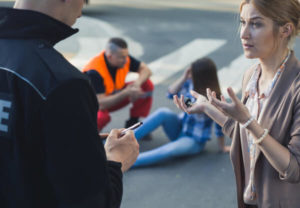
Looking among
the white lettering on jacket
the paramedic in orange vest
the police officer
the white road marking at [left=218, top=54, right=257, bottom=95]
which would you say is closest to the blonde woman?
the police officer

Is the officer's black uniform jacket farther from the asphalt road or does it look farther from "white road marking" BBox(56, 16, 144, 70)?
"white road marking" BBox(56, 16, 144, 70)

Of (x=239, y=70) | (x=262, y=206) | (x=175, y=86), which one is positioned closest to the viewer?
(x=262, y=206)

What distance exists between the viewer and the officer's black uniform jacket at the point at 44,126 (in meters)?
1.65

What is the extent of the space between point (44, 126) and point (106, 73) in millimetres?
4949

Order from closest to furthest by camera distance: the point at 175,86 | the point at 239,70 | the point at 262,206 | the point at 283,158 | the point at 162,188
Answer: the point at 283,158, the point at 262,206, the point at 162,188, the point at 175,86, the point at 239,70

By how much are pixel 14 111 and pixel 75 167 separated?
0.88 ft

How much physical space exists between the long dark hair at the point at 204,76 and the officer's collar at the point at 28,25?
13.8ft

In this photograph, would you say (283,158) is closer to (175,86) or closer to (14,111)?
(14,111)

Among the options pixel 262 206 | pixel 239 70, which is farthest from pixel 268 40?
pixel 239 70

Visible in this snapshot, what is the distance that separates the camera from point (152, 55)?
1084cm

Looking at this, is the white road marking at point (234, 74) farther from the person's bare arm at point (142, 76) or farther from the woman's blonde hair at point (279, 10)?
the woman's blonde hair at point (279, 10)

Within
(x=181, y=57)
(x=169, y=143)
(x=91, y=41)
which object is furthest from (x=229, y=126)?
(x=91, y=41)

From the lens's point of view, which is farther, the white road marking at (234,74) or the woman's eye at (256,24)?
the white road marking at (234,74)

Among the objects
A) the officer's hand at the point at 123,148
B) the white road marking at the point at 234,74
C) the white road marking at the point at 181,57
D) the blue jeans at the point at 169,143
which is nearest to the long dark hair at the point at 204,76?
the blue jeans at the point at 169,143
